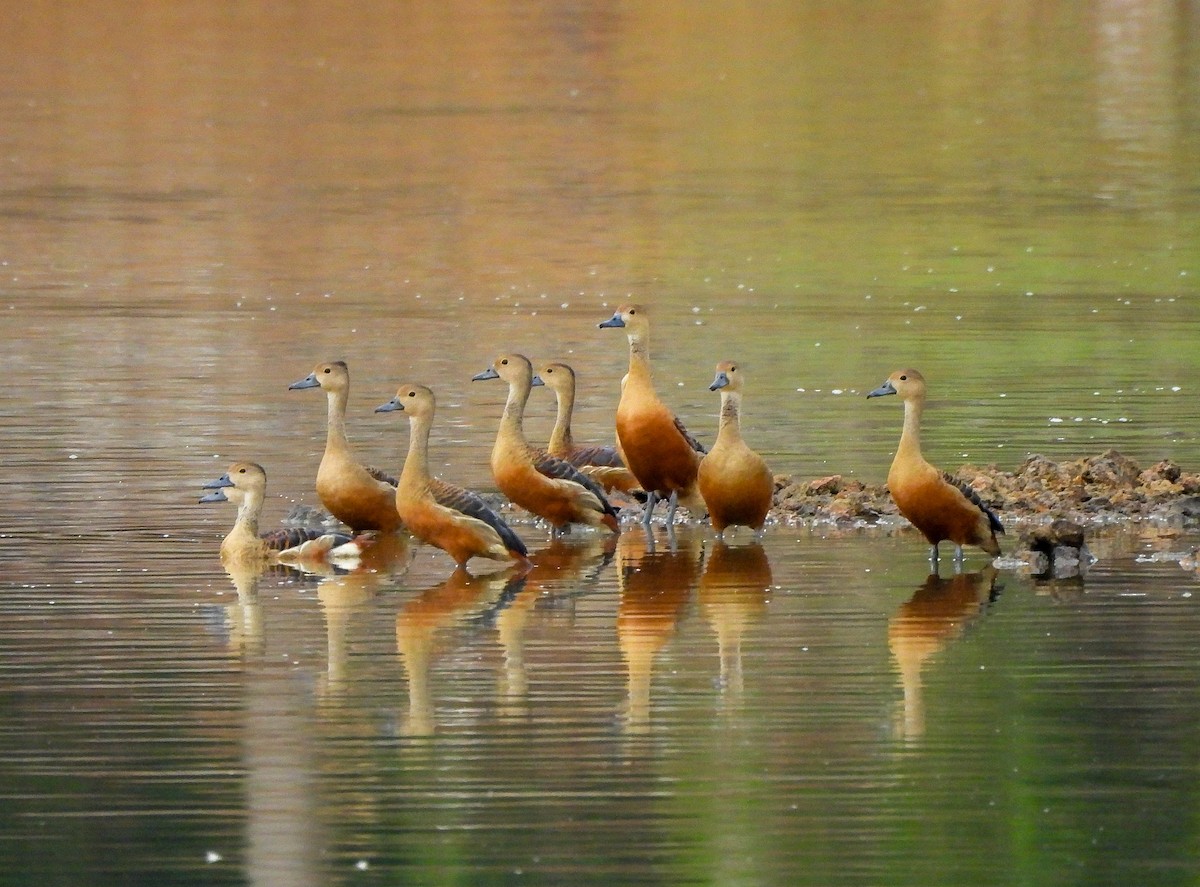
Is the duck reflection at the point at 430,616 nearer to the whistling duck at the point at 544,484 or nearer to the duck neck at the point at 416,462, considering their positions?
the duck neck at the point at 416,462

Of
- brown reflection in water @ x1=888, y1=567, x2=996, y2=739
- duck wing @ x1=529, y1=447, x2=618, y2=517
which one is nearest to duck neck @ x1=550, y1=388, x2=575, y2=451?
duck wing @ x1=529, y1=447, x2=618, y2=517

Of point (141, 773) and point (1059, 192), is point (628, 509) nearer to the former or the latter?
point (141, 773)

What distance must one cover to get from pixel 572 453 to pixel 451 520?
2.70 m

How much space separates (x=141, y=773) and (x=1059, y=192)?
2661cm

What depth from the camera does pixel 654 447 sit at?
47.0ft

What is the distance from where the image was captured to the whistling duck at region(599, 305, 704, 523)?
14359 mm

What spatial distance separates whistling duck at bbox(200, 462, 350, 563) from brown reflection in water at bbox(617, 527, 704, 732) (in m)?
1.53

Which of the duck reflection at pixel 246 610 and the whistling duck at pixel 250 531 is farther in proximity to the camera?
the whistling duck at pixel 250 531

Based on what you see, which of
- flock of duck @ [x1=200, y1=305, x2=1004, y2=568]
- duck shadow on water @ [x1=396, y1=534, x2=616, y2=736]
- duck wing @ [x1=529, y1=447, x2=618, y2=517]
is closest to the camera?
duck shadow on water @ [x1=396, y1=534, x2=616, y2=736]

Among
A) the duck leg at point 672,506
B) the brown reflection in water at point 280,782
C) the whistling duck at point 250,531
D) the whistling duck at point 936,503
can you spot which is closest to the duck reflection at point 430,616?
the brown reflection in water at point 280,782

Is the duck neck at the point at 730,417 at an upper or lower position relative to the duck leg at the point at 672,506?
upper

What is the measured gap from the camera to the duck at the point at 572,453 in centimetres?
1520

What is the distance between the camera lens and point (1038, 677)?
10.2 m

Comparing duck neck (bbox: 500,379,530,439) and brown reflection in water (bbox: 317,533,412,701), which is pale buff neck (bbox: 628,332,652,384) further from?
brown reflection in water (bbox: 317,533,412,701)
